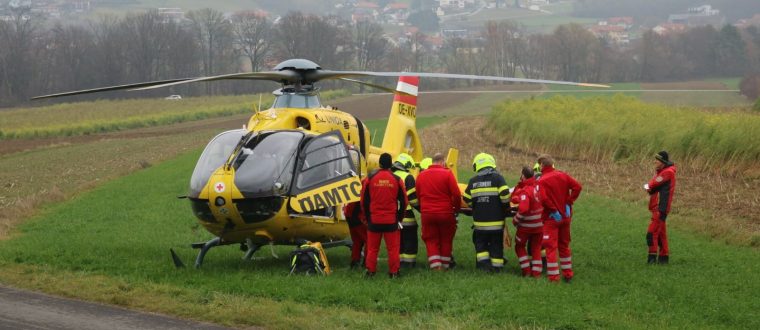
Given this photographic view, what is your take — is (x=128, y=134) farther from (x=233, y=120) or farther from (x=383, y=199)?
(x=383, y=199)

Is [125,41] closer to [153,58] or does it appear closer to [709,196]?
[153,58]

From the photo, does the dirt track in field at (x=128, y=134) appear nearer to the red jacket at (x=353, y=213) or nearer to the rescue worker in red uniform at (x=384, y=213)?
the red jacket at (x=353, y=213)

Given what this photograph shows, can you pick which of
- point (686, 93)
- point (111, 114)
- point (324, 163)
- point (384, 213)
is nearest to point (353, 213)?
point (324, 163)

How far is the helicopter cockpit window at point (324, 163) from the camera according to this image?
1410 cm

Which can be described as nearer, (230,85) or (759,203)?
(759,203)

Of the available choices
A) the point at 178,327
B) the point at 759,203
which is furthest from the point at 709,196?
the point at 178,327

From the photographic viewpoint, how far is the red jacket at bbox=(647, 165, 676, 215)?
586 inches

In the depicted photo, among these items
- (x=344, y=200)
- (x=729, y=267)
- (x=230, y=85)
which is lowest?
(x=230, y=85)

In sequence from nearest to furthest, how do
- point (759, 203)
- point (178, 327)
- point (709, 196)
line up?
point (178, 327)
point (759, 203)
point (709, 196)

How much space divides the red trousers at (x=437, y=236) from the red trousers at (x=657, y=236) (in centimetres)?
311

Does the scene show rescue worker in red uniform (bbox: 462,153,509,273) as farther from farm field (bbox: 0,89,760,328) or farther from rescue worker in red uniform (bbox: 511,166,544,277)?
farm field (bbox: 0,89,760,328)

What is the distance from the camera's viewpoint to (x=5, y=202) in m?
24.2

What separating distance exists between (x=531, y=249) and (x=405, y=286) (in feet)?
6.71

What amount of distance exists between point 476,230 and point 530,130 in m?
24.7
